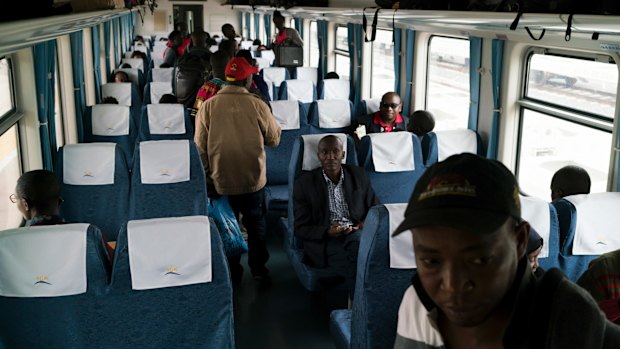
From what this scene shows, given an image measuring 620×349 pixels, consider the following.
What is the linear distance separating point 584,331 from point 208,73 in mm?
6559

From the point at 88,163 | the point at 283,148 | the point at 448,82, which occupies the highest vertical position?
the point at 448,82

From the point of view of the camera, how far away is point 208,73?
23.9 feet

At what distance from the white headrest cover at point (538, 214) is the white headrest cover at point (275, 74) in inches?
268

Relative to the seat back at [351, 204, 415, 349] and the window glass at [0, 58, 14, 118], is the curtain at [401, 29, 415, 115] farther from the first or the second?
the seat back at [351, 204, 415, 349]

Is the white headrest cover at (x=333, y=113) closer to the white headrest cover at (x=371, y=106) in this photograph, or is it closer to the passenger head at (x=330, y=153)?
the white headrest cover at (x=371, y=106)

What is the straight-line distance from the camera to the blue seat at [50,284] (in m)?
2.36

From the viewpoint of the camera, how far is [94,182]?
168 inches

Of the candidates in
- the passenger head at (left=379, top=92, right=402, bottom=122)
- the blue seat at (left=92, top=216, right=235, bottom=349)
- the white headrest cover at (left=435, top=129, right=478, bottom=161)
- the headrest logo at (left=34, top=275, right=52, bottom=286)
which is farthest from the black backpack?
the headrest logo at (left=34, top=275, right=52, bottom=286)

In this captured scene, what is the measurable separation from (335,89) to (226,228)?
4.19 metres

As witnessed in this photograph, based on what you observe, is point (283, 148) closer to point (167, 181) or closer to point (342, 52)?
point (167, 181)

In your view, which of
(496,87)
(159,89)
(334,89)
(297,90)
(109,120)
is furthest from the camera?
(334,89)

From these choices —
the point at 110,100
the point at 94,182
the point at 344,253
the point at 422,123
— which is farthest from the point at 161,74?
the point at 344,253

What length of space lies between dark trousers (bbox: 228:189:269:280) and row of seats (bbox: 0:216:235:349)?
219cm

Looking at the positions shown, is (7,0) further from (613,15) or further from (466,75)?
(466,75)
